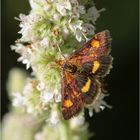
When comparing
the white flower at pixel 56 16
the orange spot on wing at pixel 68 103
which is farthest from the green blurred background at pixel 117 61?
the orange spot on wing at pixel 68 103

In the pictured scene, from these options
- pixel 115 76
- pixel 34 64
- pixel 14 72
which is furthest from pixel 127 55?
pixel 34 64

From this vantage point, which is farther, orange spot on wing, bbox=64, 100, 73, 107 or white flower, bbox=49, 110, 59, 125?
white flower, bbox=49, 110, 59, 125

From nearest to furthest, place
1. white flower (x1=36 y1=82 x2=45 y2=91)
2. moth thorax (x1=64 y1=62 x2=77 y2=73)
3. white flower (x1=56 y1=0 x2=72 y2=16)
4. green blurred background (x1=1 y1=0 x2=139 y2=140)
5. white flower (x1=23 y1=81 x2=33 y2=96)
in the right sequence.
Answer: white flower (x1=56 y1=0 x2=72 y2=16)
moth thorax (x1=64 y1=62 x2=77 y2=73)
white flower (x1=36 y1=82 x2=45 y2=91)
white flower (x1=23 y1=81 x2=33 y2=96)
green blurred background (x1=1 y1=0 x2=139 y2=140)

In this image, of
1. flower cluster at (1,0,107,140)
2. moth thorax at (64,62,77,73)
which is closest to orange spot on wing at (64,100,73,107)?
flower cluster at (1,0,107,140)

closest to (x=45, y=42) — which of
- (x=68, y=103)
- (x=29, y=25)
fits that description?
(x=29, y=25)

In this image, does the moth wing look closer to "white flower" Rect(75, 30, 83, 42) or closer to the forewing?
the forewing

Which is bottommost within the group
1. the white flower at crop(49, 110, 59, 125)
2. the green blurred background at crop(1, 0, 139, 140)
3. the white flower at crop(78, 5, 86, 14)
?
the white flower at crop(49, 110, 59, 125)

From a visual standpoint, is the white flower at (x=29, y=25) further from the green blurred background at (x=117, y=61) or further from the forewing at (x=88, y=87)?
the green blurred background at (x=117, y=61)
